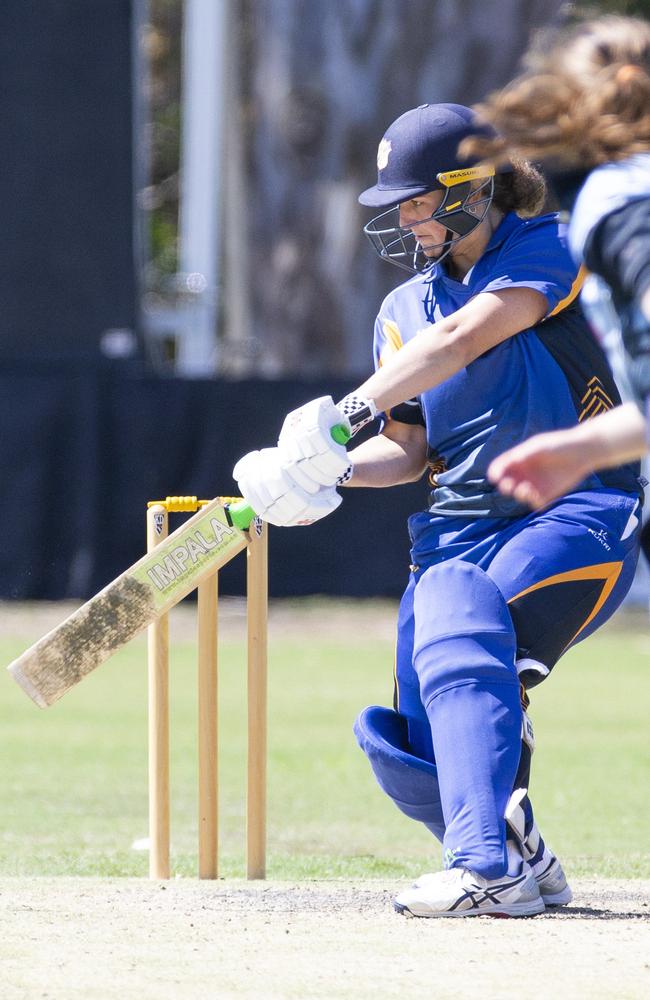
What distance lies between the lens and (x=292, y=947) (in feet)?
12.4

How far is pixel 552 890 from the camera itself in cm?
445

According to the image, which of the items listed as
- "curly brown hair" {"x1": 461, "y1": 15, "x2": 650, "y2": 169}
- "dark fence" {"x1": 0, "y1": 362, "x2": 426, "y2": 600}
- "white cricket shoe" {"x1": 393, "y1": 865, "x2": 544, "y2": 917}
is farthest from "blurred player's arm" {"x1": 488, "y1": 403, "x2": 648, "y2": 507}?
"dark fence" {"x1": 0, "y1": 362, "x2": 426, "y2": 600}

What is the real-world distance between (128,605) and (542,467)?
1677 mm

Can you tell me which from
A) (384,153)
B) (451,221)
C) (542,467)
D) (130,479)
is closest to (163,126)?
(130,479)

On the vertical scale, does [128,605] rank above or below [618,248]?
below

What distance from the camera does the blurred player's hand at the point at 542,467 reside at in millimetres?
3031

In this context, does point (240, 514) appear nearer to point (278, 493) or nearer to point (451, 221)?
point (278, 493)

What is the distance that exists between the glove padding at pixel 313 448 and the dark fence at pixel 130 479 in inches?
348

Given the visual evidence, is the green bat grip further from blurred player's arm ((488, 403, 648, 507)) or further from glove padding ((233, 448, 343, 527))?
blurred player's arm ((488, 403, 648, 507))

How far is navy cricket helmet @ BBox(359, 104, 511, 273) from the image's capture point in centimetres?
441

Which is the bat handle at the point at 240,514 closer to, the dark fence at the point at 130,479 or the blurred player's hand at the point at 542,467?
the blurred player's hand at the point at 542,467

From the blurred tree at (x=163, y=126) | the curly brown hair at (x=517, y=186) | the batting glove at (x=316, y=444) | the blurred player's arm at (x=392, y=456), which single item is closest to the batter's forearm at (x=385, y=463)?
the blurred player's arm at (x=392, y=456)

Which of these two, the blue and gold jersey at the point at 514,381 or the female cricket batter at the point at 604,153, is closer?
the female cricket batter at the point at 604,153

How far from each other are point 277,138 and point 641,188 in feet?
41.4
